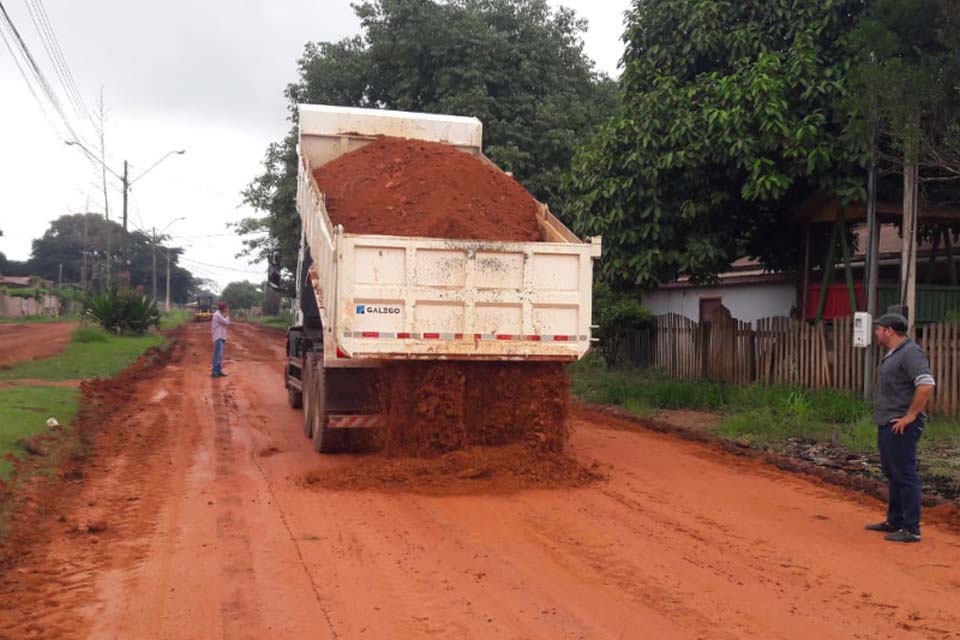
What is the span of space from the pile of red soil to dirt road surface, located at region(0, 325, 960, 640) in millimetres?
2711

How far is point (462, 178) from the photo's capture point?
10.9 meters

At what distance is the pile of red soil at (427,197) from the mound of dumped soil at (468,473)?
219 cm

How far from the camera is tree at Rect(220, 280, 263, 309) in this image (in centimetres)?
11000

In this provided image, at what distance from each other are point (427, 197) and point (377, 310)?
1.81m

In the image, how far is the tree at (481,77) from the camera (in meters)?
23.7

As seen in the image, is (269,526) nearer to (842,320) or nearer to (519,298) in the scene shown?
(519,298)

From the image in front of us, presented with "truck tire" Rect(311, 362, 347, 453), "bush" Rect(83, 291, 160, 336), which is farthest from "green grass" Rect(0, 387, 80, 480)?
"bush" Rect(83, 291, 160, 336)

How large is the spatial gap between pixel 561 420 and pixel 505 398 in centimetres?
65

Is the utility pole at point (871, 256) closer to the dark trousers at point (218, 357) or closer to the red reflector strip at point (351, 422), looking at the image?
the red reflector strip at point (351, 422)

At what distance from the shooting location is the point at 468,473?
897 cm

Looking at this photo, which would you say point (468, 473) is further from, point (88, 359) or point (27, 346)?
point (27, 346)

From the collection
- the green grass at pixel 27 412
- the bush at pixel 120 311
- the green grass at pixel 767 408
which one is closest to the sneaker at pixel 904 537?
the green grass at pixel 767 408

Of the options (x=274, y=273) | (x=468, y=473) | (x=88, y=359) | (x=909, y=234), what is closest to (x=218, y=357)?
(x=88, y=359)

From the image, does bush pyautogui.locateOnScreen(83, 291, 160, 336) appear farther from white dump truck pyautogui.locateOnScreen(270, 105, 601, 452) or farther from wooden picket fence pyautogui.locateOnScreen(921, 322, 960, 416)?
wooden picket fence pyautogui.locateOnScreen(921, 322, 960, 416)
